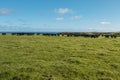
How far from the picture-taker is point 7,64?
15.3 metres

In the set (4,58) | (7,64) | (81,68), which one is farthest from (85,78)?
(4,58)

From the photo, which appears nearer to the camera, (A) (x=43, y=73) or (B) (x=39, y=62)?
(A) (x=43, y=73)

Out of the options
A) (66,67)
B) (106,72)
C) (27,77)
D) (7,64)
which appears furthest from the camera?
(7,64)

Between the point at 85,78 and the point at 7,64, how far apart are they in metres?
6.49

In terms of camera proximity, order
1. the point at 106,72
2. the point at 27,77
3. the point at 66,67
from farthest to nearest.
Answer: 1. the point at 66,67
2. the point at 106,72
3. the point at 27,77

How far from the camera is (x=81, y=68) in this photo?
14.3 metres

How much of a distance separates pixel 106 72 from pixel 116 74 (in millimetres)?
702

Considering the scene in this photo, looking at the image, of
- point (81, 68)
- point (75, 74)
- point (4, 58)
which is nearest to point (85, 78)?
point (75, 74)

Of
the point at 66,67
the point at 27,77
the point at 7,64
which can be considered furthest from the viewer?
the point at 7,64

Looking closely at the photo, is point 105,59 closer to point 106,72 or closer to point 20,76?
point 106,72

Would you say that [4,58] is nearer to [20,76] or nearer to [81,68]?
[20,76]

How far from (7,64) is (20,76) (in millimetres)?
3282

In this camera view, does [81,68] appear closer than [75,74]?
No

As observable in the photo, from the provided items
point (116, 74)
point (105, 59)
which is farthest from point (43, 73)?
point (105, 59)
